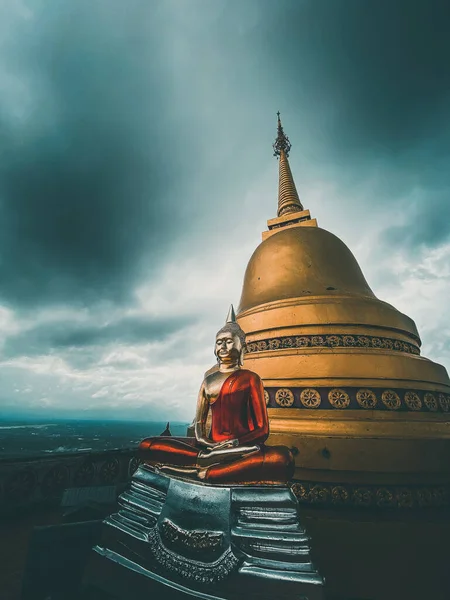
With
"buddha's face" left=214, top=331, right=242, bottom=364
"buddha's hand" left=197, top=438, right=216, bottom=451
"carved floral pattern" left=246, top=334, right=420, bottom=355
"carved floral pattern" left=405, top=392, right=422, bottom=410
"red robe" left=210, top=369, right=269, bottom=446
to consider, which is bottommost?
"buddha's hand" left=197, top=438, right=216, bottom=451

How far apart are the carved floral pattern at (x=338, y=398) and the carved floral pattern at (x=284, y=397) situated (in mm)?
614

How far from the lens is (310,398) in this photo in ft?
15.6

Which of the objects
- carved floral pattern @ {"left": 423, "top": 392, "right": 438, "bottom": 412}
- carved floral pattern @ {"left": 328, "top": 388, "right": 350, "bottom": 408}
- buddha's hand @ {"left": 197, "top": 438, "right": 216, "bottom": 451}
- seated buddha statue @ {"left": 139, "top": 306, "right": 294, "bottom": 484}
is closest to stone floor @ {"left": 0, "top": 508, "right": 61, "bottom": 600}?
seated buddha statue @ {"left": 139, "top": 306, "right": 294, "bottom": 484}

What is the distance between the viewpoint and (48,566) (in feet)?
7.61

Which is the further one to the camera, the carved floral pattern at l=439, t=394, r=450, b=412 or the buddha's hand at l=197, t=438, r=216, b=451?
the carved floral pattern at l=439, t=394, r=450, b=412

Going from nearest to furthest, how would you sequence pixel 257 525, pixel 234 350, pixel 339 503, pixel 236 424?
pixel 257 525, pixel 236 424, pixel 234 350, pixel 339 503

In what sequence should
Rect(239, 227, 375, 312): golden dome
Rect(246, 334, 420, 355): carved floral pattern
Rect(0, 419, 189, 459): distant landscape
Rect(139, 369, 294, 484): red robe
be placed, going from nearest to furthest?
Rect(139, 369, 294, 484): red robe, Rect(246, 334, 420, 355): carved floral pattern, Rect(239, 227, 375, 312): golden dome, Rect(0, 419, 189, 459): distant landscape

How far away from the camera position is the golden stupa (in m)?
3.52

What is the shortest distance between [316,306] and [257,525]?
4.29 m

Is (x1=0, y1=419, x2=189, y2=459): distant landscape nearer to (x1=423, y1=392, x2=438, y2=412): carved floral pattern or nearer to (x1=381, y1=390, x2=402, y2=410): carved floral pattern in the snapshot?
(x1=381, y1=390, x2=402, y2=410): carved floral pattern

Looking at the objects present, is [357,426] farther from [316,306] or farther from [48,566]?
[48,566]

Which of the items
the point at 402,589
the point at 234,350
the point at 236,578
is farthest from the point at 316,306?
the point at 236,578

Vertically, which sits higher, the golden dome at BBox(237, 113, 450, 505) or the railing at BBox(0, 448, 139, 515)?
the golden dome at BBox(237, 113, 450, 505)

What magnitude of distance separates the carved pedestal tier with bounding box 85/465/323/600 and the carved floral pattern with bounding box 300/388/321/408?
8.39 feet
